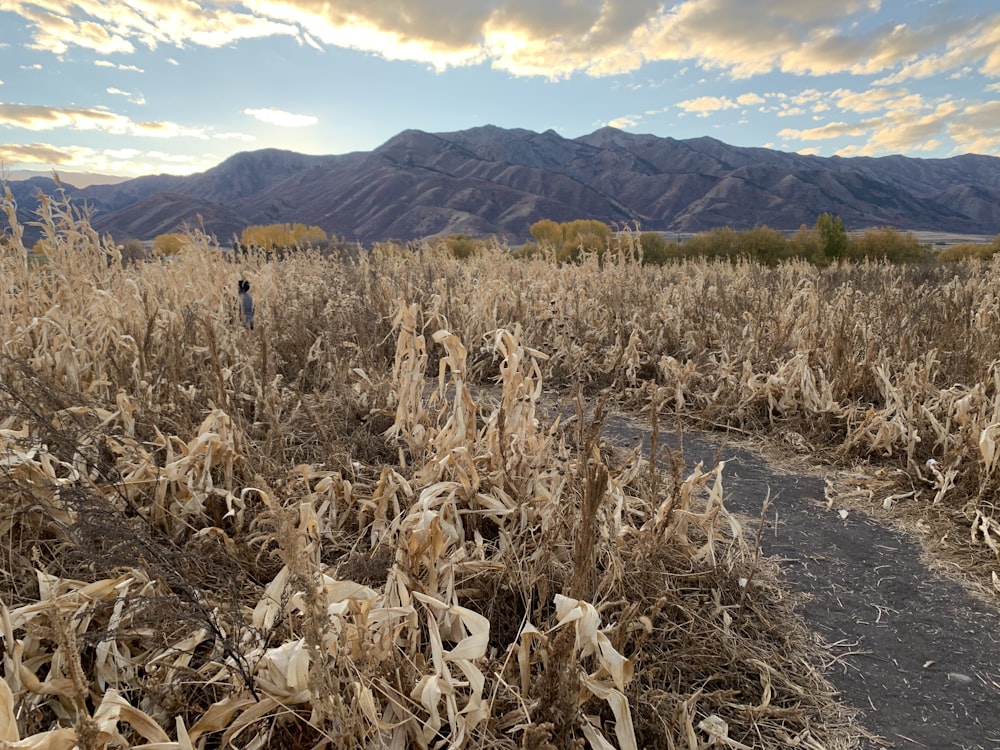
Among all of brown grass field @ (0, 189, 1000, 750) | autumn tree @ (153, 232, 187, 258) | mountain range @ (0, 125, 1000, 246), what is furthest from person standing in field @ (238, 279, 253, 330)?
mountain range @ (0, 125, 1000, 246)

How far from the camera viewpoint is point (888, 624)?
1974 mm

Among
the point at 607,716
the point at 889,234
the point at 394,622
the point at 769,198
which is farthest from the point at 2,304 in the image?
the point at 769,198

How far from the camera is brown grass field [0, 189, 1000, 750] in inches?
49.8

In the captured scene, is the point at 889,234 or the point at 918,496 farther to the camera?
the point at 889,234

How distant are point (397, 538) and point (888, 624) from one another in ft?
5.70

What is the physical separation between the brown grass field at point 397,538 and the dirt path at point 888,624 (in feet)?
0.37

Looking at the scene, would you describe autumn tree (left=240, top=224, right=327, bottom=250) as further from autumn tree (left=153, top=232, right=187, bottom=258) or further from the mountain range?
the mountain range

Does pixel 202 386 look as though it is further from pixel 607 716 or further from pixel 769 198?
pixel 769 198

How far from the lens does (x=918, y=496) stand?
2.85m

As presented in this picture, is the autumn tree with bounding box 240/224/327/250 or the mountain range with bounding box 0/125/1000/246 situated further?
the mountain range with bounding box 0/125/1000/246

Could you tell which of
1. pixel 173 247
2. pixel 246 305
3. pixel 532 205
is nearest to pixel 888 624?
pixel 246 305

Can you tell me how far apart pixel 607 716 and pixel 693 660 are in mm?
400

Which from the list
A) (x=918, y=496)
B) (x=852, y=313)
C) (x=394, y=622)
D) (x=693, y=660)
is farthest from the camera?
(x=852, y=313)

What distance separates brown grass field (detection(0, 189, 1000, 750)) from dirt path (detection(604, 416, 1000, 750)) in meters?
0.11
